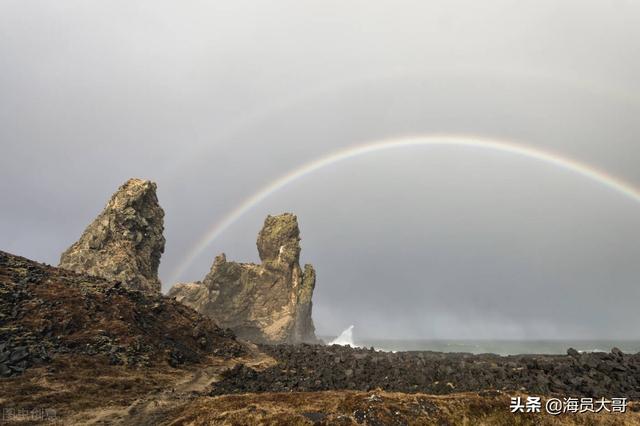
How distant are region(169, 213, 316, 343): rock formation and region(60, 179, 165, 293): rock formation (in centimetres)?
4117

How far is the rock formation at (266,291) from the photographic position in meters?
117

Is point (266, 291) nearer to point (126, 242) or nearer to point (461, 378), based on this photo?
point (126, 242)

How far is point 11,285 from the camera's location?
35875 mm

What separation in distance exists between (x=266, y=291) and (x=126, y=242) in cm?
5747

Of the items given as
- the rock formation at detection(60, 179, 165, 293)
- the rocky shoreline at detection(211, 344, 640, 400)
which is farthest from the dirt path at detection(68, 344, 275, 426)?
the rock formation at detection(60, 179, 165, 293)

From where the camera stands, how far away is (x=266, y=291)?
12344cm

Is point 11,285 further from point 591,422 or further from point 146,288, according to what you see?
point 591,422

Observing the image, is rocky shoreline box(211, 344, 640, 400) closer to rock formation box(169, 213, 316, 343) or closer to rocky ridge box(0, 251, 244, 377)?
rocky ridge box(0, 251, 244, 377)

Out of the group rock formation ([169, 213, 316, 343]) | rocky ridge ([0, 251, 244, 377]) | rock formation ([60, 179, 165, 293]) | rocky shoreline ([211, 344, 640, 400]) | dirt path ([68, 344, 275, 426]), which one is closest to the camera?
dirt path ([68, 344, 275, 426])

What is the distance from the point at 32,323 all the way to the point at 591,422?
40.6 metres

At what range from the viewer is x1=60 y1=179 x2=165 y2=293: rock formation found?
70188mm

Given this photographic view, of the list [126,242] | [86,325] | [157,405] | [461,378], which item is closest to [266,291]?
[126,242]

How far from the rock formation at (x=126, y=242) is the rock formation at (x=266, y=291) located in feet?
135

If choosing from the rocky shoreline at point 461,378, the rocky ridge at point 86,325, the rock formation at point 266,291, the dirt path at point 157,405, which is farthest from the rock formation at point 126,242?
the rocky shoreline at point 461,378
